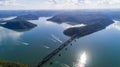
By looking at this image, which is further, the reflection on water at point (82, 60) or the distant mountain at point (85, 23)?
the distant mountain at point (85, 23)

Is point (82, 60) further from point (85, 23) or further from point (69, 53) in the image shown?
point (85, 23)

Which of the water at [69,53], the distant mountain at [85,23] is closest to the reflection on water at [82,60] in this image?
the water at [69,53]

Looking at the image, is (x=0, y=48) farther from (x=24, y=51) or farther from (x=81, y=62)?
(x=81, y=62)

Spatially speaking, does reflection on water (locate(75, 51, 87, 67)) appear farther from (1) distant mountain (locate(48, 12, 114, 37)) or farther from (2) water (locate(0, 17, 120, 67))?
(1) distant mountain (locate(48, 12, 114, 37))

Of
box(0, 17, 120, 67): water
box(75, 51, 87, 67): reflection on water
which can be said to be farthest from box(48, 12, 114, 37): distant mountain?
box(75, 51, 87, 67): reflection on water

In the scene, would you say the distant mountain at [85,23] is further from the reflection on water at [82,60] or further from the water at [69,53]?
the reflection on water at [82,60]

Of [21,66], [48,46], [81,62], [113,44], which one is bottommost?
[21,66]

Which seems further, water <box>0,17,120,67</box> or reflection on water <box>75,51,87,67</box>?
water <box>0,17,120,67</box>

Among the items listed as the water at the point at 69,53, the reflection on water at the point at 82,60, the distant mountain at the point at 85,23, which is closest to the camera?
the reflection on water at the point at 82,60

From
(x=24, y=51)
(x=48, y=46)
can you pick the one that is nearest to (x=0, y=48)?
(x=24, y=51)

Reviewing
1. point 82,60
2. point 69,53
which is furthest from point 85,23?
point 82,60

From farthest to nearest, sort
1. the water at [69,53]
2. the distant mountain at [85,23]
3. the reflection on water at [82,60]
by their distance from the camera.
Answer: the distant mountain at [85,23], the water at [69,53], the reflection on water at [82,60]
